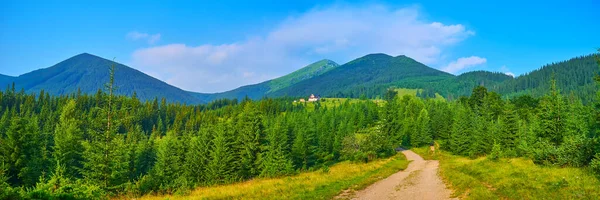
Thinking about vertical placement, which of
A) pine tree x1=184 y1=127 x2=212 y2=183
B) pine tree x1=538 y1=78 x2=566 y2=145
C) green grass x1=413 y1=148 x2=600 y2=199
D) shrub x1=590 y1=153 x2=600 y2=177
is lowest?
pine tree x1=184 y1=127 x2=212 y2=183

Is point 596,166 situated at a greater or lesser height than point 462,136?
greater

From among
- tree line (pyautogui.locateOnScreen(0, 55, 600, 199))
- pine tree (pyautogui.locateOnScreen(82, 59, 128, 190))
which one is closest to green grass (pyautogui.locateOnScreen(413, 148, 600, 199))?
tree line (pyautogui.locateOnScreen(0, 55, 600, 199))

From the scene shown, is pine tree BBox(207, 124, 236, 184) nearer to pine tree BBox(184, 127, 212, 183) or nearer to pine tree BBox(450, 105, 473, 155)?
pine tree BBox(184, 127, 212, 183)

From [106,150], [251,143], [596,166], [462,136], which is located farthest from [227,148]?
[462,136]

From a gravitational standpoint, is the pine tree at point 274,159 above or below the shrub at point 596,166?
below

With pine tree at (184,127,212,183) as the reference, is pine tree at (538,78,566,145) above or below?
above

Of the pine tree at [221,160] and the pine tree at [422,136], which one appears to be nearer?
the pine tree at [221,160]

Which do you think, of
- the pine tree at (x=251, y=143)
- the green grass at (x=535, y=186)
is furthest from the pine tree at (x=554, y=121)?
the pine tree at (x=251, y=143)

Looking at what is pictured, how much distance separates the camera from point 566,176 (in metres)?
19.5

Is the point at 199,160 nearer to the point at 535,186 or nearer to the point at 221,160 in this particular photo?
the point at 221,160

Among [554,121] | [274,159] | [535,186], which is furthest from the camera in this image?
[274,159]

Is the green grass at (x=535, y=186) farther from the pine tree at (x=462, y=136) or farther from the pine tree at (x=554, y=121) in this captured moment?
the pine tree at (x=462, y=136)

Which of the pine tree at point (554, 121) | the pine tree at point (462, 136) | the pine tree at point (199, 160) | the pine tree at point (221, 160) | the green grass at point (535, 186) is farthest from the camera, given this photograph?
the pine tree at point (462, 136)

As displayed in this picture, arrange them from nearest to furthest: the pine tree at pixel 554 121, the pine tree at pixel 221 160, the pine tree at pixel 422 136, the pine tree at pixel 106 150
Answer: the pine tree at pixel 106 150 → the pine tree at pixel 554 121 → the pine tree at pixel 221 160 → the pine tree at pixel 422 136
